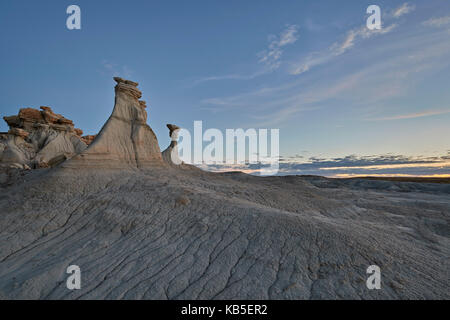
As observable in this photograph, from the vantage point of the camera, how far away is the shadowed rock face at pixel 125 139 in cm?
1079

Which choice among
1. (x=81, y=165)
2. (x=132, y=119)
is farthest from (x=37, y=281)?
(x=132, y=119)

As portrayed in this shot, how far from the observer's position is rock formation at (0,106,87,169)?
966 inches

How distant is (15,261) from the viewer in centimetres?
549

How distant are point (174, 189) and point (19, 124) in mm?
39695

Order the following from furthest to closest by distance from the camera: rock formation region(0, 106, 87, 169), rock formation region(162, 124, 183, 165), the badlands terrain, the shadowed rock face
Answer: rock formation region(0, 106, 87, 169)
rock formation region(162, 124, 183, 165)
the shadowed rock face
the badlands terrain

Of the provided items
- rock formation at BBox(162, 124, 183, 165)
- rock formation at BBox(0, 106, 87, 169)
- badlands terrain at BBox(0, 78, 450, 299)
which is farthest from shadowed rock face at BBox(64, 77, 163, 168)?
rock formation at BBox(0, 106, 87, 169)

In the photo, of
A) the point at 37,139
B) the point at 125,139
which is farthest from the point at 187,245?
the point at 37,139

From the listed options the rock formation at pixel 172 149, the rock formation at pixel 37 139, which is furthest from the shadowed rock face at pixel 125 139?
the rock formation at pixel 37 139

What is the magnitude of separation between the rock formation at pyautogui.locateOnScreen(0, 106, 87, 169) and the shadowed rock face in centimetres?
1460

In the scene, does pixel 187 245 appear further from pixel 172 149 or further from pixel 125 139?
pixel 172 149

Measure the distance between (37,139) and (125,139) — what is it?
89.9 feet

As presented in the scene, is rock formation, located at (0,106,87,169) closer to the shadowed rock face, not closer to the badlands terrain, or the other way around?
the shadowed rock face

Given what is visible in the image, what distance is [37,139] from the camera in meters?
30.4

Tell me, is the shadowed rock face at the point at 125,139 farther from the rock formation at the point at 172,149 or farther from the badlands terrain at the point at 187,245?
the rock formation at the point at 172,149
